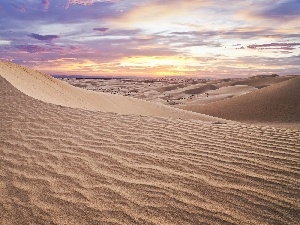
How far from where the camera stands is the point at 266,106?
1507cm

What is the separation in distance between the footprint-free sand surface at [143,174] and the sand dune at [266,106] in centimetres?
886

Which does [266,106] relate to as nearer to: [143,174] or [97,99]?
[97,99]

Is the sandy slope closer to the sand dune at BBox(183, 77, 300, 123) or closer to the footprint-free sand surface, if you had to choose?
the sand dune at BBox(183, 77, 300, 123)

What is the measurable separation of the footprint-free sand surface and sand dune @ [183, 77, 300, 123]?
8.86 metres

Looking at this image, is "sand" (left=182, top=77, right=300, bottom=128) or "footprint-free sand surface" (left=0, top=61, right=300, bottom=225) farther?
"sand" (left=182, top=77, right=300, bottom=128)

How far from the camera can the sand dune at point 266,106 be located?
13.9 metres

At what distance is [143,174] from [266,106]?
13.1 meters

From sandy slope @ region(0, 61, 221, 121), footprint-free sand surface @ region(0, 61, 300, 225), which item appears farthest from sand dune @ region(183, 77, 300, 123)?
footprint-free sand surface @ region(0, 61, 300, 225)

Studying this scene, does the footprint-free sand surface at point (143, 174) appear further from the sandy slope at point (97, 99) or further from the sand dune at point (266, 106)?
the sand dune at point (266, 106)

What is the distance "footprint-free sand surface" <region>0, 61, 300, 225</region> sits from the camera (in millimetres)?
2662

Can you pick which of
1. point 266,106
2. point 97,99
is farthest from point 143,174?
point 266,106

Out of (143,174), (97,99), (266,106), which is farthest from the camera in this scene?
(266,106)

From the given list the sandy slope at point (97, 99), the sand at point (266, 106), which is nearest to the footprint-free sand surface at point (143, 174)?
the sandy slope at point (97, 99)

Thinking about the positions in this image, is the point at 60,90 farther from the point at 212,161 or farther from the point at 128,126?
the point at 212,161
